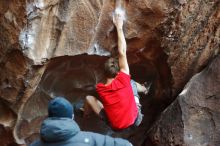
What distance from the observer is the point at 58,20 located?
436 cm

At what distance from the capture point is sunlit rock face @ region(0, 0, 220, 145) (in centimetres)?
431

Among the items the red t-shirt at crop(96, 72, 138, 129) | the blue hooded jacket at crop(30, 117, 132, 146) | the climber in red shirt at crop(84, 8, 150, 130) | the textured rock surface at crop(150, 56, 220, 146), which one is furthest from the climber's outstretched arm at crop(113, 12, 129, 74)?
the blue hooded jacket at crop(30, 117, 132, 146)

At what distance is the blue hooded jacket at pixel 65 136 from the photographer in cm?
315

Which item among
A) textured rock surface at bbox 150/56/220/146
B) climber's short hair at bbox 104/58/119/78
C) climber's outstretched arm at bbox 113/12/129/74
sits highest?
climber's outstretched arm at bbox 113/12/129/74

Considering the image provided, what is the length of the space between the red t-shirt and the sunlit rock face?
21.3 inches

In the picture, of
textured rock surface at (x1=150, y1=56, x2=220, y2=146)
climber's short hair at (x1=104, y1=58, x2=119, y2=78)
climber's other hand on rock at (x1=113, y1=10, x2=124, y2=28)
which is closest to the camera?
climber's short hair at (x1=104, y1=58, x2=119, y2=78)

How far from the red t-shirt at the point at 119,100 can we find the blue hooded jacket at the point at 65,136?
0.93 metres

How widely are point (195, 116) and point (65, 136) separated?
203cm

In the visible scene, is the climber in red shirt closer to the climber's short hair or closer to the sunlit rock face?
the climber's short hair

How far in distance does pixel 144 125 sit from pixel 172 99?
0.53 m

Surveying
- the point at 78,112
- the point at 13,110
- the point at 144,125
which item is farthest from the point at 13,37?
the point at 144,125

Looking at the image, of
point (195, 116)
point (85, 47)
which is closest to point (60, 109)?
point (85, 47)

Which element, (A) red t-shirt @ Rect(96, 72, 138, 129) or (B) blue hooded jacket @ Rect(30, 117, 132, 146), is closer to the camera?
(B) blue hooded jacket @ Rect(30, 117, 132, 146)

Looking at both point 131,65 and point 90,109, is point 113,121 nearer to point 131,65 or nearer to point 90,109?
point 90,109
